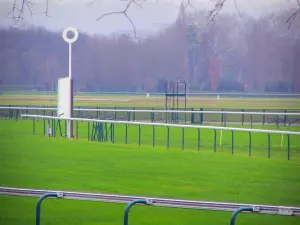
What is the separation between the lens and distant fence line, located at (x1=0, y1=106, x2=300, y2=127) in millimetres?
5852

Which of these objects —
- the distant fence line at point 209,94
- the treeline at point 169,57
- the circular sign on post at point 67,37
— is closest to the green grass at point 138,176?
the distant fence line at point 209,94

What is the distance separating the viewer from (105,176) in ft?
19.9

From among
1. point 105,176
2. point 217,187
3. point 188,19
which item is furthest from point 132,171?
point 188,19

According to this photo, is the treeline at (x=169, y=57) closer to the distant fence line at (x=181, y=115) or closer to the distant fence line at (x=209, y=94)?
the distant fence line at (x=209, y=94)

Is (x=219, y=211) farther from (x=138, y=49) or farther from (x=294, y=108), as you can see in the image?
(x=138, y=49)

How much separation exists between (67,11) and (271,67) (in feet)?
5.00

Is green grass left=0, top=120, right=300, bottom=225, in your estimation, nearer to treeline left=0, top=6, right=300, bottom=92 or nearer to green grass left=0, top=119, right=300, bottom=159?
green grass left=0, top=119, right=300, bottom=159

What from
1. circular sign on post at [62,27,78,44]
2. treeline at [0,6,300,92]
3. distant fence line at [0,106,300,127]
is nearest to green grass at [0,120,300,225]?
distant fence line at [0,106,300,127]

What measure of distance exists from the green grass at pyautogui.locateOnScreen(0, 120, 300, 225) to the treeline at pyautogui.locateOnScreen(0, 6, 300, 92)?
42cm

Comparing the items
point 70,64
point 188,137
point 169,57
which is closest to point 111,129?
point 188,137

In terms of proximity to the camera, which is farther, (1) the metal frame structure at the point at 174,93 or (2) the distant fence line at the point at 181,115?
(1) the metal frame structure at the point at 174,93

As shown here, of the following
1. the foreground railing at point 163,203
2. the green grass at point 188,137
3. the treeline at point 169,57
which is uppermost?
the treeline at point 169,57

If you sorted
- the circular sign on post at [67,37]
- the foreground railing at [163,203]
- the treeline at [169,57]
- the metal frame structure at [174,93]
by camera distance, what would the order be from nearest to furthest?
the foreground railing at [163,203]
the treeline at [169,57]
the metal frame structure at [174,93]
the circular sign on post at [67,37]

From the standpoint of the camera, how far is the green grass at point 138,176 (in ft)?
18.3
